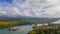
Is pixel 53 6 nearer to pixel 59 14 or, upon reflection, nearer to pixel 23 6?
pixel 59 14

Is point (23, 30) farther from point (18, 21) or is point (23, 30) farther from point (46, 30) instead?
point (46, 30)

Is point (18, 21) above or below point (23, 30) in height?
above

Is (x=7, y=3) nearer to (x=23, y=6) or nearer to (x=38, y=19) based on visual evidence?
(x=23, y=6)

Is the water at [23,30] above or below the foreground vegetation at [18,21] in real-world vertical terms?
below

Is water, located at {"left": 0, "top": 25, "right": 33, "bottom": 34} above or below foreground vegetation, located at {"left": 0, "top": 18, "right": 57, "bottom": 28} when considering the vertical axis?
below

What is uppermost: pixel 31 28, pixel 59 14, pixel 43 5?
pixel 43 5

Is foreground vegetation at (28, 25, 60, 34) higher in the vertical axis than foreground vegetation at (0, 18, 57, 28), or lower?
lower

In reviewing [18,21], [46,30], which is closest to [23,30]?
[18,21]

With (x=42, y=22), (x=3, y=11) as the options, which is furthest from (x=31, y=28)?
(x=3, y=11)

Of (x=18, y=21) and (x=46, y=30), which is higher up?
(x=18, y=21)

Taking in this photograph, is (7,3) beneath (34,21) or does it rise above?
above
